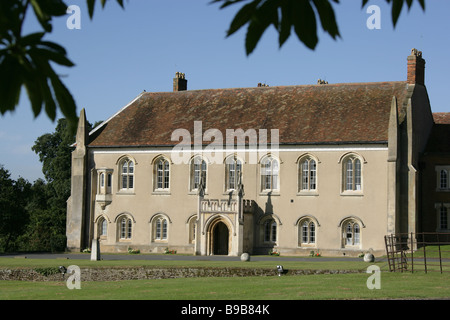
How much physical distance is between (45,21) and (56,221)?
2769 inches

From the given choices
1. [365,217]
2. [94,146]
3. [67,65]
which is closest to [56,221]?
[94,146]

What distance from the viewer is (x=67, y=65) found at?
8.35ft

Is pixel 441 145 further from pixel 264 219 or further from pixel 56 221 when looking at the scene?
pixel 56 221

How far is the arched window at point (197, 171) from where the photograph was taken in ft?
162

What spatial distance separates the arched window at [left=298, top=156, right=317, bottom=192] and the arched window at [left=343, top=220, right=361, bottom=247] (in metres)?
3.19

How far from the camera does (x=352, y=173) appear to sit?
4575 cm

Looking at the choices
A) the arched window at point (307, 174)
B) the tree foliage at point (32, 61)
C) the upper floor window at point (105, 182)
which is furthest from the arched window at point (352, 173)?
the tree foliage at point (32, 61)

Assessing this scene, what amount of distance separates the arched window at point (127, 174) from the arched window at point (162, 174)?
1890mm

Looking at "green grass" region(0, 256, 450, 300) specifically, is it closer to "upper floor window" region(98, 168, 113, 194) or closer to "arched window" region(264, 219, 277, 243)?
"arched window" region(264, 219, 277, 243)

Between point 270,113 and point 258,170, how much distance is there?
4201mm

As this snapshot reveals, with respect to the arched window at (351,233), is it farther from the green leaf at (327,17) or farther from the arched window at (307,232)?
the green leaf at (327,17)

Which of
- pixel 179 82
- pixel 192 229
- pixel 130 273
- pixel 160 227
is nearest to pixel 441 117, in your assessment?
pixel 179 82

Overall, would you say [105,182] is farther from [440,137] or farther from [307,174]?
[440,137]

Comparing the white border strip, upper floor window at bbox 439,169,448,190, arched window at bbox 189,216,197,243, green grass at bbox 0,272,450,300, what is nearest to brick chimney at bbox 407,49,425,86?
upper floor window at bbox 439,169,448,190
